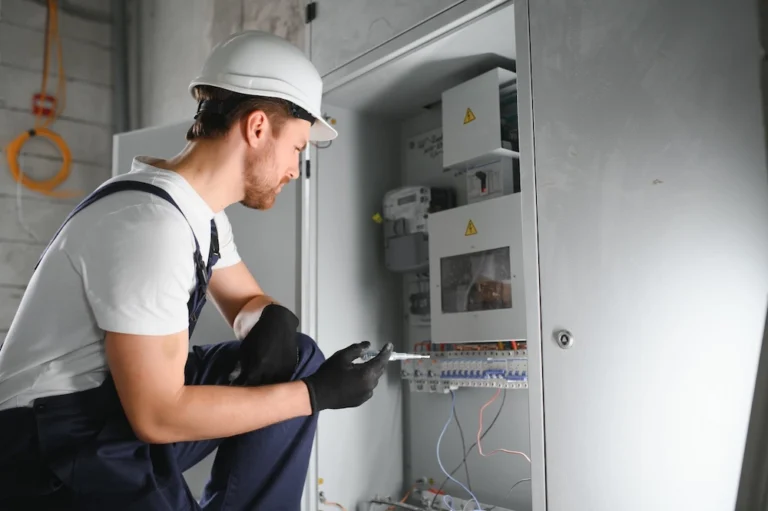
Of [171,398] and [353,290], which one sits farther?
[353,290]

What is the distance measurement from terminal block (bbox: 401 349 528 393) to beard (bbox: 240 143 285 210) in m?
0.79

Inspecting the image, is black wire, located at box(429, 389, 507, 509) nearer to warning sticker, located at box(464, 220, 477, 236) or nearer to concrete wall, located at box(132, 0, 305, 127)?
warning sticker, located at box(464, 220, 477, 236)

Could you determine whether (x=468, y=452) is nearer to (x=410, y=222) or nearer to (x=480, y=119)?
(x=410, y=222)

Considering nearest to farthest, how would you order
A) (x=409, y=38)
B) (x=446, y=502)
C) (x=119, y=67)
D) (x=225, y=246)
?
Result: (x=225, y=246) → (x=409, y=38) → (x=446, y=502) → (x=119, y=67)

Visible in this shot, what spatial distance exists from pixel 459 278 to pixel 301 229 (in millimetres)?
515

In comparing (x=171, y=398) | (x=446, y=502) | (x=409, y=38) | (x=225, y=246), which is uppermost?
(x=409, y=38)

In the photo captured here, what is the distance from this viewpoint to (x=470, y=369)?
6.53ft

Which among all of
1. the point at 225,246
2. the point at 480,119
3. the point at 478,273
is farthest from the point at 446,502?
the point at 480,119

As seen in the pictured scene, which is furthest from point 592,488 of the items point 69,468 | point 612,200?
point 69,468

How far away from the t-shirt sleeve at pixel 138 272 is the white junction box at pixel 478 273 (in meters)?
0.99

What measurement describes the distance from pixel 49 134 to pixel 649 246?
2812mm

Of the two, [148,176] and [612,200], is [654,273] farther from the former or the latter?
[148,176]

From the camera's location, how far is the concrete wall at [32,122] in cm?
303

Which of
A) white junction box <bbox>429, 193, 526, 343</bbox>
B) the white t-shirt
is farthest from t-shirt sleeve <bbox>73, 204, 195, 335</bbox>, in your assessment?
white junction box <bbox>429, 193, 526, 343</bbox>
